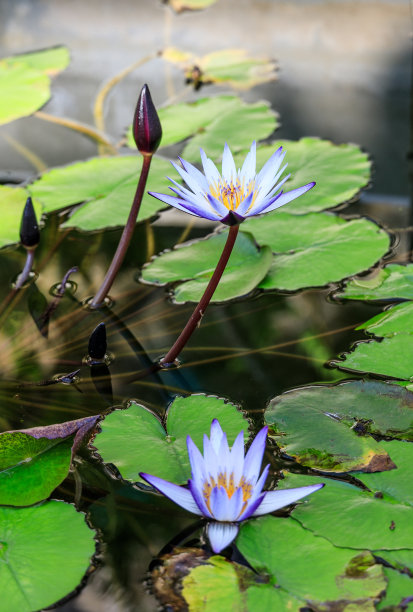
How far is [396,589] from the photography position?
110 cm

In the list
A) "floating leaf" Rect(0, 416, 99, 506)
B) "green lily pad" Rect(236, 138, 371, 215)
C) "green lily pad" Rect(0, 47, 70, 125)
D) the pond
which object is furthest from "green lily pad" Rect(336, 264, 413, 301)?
"green lily pad" Rect(0, 47, 70, 125)

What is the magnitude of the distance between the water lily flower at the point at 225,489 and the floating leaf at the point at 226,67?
84.2 inches

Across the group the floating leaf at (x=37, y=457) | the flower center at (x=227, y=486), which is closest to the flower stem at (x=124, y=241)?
the floating leaf at (x=37, y=457)

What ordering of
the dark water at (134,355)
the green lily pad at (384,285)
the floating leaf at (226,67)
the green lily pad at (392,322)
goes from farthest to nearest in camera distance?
the floating leaf at (226,67) → the green lily pad at (384,285) → the green lily pad at (392,322) → the dark water at (134,355)

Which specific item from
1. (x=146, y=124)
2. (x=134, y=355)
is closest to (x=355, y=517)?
(x=134, y=355)

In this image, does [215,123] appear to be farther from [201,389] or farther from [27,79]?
[201,389]

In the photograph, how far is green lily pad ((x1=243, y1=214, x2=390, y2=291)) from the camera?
186cm

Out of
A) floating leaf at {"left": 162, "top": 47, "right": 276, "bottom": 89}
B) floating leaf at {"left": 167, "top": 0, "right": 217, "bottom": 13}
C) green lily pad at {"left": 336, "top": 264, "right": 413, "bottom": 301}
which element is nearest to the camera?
green lily pad at {"left": 336, "top": 264, "right": 413, "bottom": 301}

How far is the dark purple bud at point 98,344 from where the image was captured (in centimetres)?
161

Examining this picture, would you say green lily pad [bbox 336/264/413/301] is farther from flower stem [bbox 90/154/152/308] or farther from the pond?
flower stem [bbox 90/154/152/308]

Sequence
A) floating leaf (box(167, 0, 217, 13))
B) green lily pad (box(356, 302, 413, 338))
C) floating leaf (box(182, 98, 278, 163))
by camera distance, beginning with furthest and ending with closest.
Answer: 1. floating leaf (box(167, 0, 217, 13))
2. floating leaf (box(182, 98, 278, 163))
3. green lily pad (box(356, 302, 413, 338))

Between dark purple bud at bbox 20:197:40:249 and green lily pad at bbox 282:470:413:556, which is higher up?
dark purple bud at bbox 20:197:40:249

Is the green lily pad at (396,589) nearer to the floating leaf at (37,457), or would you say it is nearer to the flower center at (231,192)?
the floating leaf at (37,457)

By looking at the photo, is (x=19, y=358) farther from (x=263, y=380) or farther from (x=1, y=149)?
(x=1, y=149)
